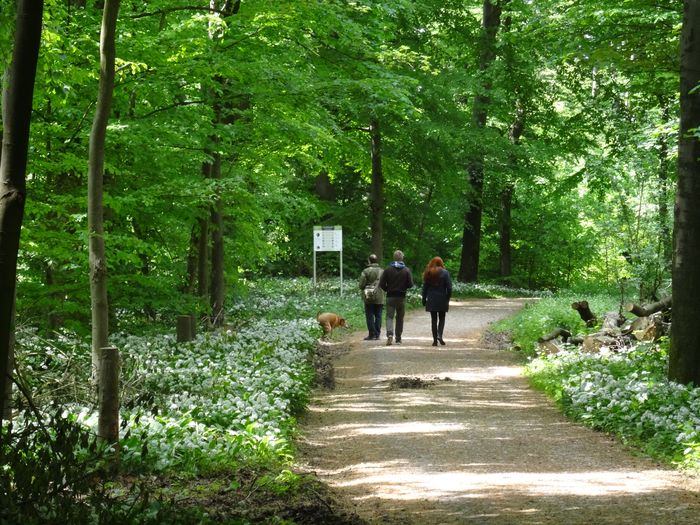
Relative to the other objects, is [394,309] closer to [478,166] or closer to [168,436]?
[168,436]

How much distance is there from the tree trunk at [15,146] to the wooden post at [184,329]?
951cm

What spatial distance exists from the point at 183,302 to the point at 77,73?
522 cm

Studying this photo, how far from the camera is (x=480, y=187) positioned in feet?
122

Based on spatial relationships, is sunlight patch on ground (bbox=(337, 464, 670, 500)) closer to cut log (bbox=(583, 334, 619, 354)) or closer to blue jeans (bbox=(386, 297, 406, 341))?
cut log (bbox=(583, 334, 619, 354))

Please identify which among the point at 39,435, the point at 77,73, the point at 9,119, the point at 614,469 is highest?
the point at 77,73

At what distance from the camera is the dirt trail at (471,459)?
680 centimetres

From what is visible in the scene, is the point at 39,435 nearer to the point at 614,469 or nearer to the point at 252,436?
the point at 252,436

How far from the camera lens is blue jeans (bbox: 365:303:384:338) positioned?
1975 cm

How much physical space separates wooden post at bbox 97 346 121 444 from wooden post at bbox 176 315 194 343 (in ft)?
23.4

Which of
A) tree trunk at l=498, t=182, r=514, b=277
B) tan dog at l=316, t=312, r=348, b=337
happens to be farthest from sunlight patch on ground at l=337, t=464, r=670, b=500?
tree trunk at l=498, t=182, r=514, b=277

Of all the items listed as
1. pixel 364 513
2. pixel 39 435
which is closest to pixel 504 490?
pixel 364 513

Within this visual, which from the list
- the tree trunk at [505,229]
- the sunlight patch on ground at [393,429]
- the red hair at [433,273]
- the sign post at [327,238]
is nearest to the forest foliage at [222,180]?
the sunlight patch on ground at [393,429]

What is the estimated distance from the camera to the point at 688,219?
10992mm

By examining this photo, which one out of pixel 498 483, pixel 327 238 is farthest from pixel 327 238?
pixel 498 483
